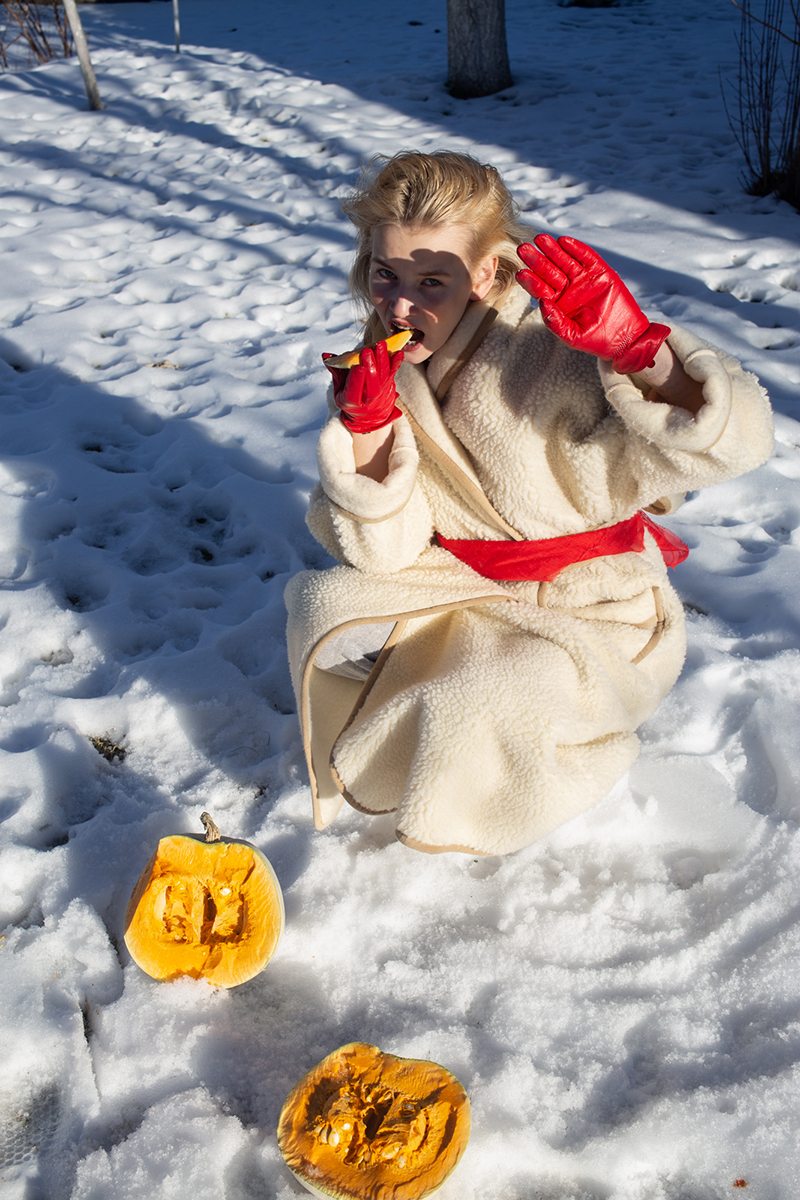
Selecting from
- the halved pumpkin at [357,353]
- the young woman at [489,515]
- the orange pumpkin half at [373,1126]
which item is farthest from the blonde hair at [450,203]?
the orange pumpkin half at [373,1126]

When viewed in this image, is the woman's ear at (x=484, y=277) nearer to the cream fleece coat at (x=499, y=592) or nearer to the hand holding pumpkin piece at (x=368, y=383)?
the cream fleece coat at (x=499, y=592)

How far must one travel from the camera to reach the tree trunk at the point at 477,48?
5.95 m

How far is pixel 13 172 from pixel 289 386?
3.23 m

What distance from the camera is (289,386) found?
10.5ft

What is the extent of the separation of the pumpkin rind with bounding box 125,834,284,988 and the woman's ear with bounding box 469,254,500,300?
3.58 feet

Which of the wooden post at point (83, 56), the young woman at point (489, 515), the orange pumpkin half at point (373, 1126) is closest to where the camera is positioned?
the orange pumpkin half at point (373, 1126)

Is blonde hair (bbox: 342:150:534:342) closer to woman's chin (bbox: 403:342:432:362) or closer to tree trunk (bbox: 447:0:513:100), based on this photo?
woman's chin (bbox: 403:342:432:362)

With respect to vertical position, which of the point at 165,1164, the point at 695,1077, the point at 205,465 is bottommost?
the point at 695,1077

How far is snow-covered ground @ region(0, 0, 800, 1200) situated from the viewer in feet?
4.24

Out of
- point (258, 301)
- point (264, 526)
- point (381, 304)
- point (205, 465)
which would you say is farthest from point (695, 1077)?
point (258, 301)

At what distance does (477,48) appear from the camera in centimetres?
606

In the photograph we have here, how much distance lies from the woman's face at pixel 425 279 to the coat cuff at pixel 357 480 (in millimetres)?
212

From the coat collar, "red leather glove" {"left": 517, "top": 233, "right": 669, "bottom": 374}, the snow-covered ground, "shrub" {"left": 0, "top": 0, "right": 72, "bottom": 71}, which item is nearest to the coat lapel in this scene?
the coat collar

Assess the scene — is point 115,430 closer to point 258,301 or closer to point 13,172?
point 258,301
